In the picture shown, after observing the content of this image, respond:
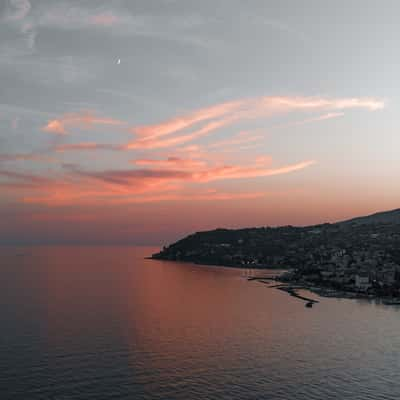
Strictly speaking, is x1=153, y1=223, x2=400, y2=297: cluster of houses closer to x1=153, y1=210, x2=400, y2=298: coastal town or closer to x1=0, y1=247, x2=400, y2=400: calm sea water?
x1=153, y1=210, x2=400, y2=298: coastal town

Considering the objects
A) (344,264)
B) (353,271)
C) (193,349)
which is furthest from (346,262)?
(193,349)

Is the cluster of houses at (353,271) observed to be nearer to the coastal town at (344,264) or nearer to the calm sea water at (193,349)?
the coastal town at (344,264)

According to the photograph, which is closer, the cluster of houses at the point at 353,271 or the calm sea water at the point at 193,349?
the calm sea water at the point at 193,349

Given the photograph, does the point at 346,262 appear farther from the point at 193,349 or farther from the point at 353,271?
the point at 193,349

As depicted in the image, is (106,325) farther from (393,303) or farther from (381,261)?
(381,261)

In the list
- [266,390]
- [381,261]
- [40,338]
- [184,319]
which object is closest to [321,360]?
[266,390]

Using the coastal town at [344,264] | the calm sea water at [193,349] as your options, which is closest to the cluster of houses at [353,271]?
the coastal town at [344,264]

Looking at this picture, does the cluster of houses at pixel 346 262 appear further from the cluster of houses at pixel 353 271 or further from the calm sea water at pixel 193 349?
the calm sea water at pixel 193 349

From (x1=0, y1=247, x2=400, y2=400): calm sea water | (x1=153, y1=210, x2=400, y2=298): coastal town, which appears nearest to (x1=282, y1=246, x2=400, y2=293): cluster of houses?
(x1=153, y1=210, x2=400, y2=298): coastal town
